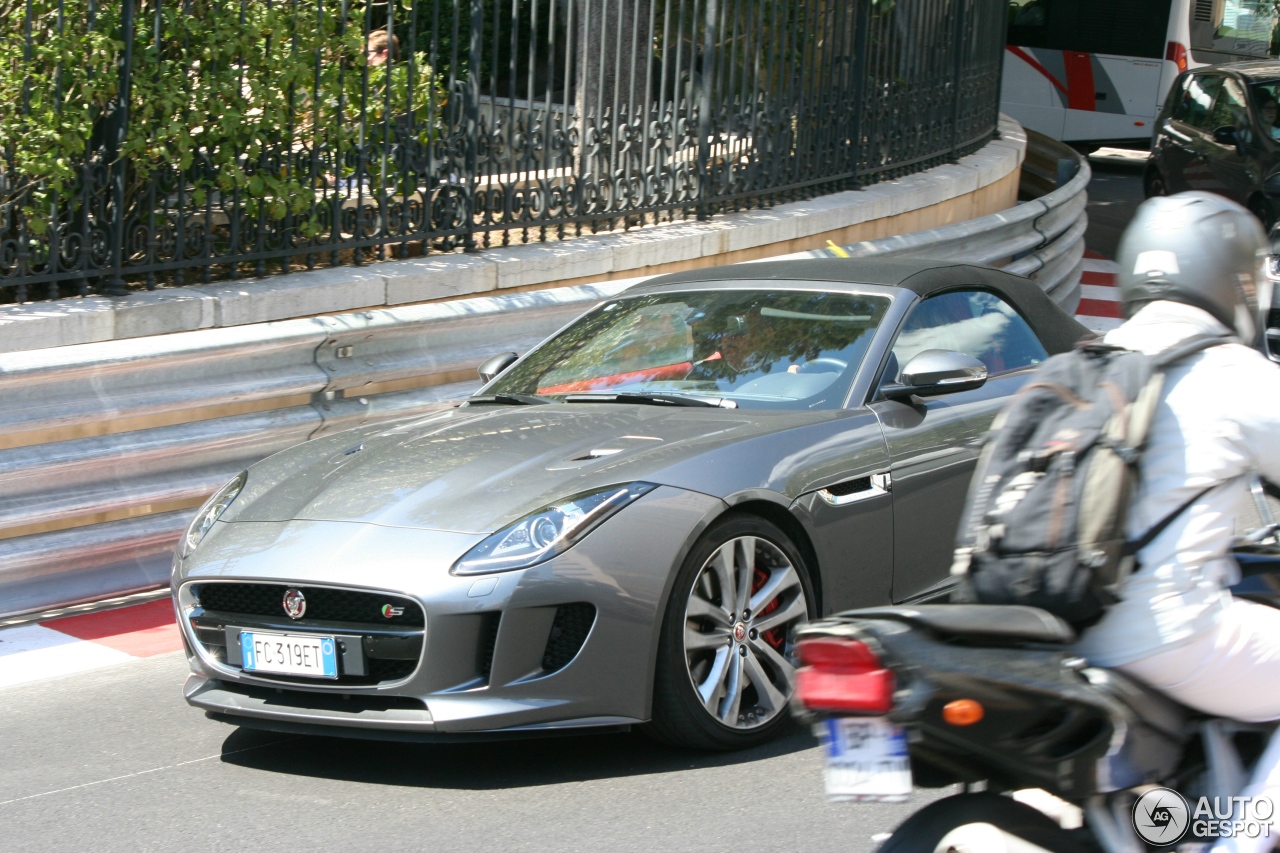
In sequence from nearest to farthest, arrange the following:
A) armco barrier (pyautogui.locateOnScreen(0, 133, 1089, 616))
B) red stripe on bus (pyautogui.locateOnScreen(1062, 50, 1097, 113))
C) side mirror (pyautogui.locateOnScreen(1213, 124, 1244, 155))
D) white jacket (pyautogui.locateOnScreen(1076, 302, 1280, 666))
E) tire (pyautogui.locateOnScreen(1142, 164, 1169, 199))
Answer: white jacket (pyautogui.locateOnScreen(1076, 302, 1280, 666)), armco barrier (pyautogui.locateOnScreen(0, 133, 1089, 616)), side mirror (pyautogui.locateOnScreen(1213, 124, 1244, 155)), tire (pyautogui.locateOnScreen(1142, 164, 1169, 199)), red stripe on bus (pyautogui.locateOnScreen(1062, 50, 1097, 113))

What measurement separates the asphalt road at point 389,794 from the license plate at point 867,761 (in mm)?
1276

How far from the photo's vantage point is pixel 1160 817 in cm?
307

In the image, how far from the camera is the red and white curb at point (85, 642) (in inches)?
225

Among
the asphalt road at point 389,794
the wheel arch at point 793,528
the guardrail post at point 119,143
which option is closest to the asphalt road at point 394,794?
the asphalt road at point 389,794

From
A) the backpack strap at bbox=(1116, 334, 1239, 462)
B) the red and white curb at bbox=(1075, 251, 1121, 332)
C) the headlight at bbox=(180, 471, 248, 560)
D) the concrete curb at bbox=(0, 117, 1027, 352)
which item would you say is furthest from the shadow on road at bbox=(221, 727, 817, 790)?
the red and white curb at bbox=(1075, 251, 1121, 332)

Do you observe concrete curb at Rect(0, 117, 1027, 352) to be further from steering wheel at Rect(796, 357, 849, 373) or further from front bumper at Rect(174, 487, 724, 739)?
steering wheel at Rect(796, 357, 849, 373)

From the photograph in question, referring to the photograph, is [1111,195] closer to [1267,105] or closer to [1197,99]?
[1197,99]

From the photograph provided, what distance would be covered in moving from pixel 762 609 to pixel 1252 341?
1770 millimetres

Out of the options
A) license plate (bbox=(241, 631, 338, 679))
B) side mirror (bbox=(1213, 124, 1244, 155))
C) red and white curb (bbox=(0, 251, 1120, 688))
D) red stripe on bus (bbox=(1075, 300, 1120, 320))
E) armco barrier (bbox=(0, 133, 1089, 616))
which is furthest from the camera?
side mirror (bbox=(1213, 124, 1244, 155))

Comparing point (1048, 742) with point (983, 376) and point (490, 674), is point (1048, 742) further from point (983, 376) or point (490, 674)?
point (983, 376)

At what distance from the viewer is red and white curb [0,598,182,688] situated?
571 cm

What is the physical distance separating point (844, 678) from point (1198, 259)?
112 cm

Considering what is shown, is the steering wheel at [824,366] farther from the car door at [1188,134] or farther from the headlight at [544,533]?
the car door at [1188,134]

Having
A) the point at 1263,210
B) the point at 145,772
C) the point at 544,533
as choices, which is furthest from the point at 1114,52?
the point at 145,772
